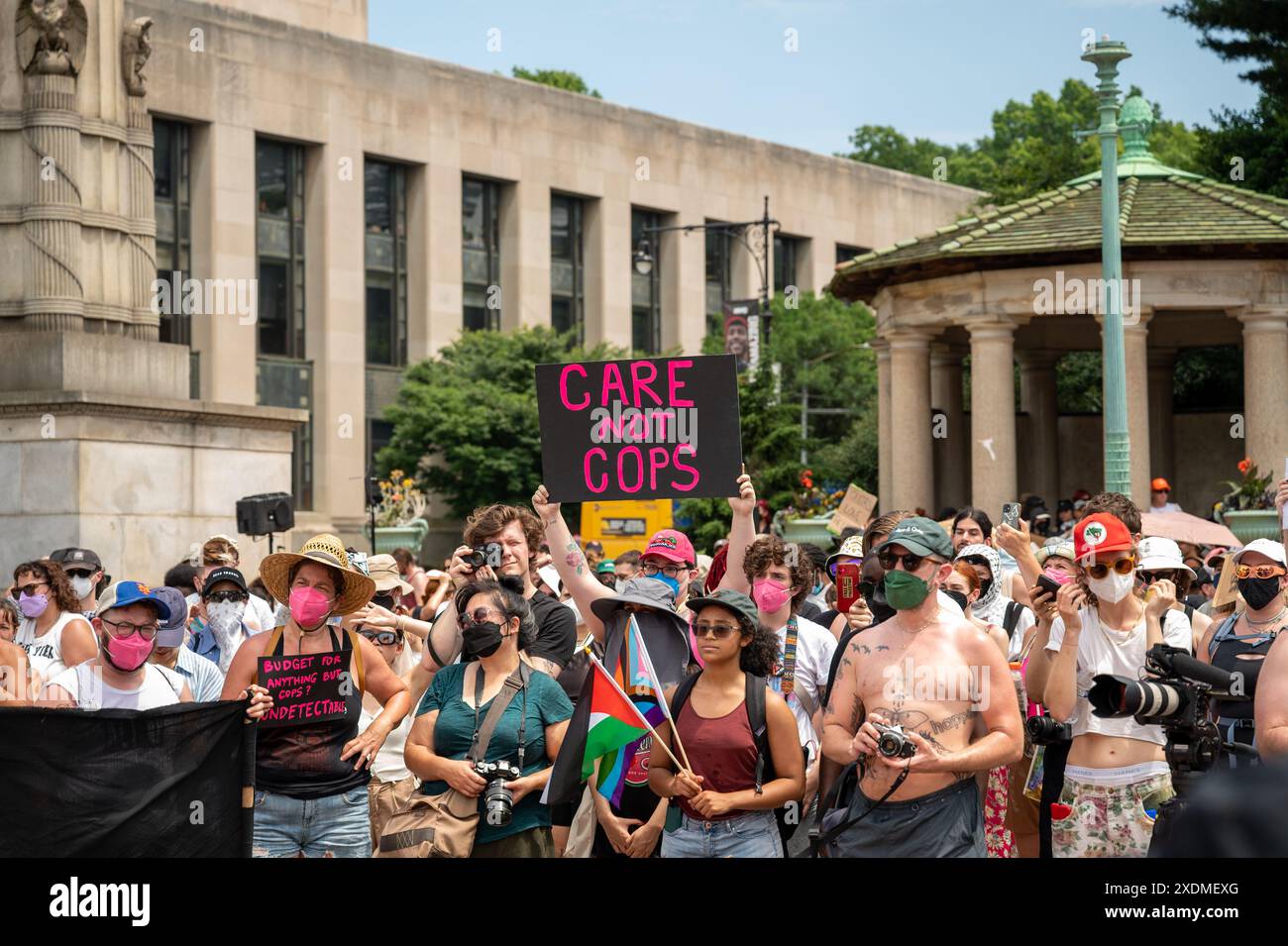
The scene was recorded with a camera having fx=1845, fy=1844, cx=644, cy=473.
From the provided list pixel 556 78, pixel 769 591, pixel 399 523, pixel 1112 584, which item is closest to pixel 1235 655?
pixel 1112 584

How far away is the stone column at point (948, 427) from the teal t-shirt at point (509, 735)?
78.8 feet

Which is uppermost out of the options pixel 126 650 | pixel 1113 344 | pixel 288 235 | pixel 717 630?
pixel 288 235

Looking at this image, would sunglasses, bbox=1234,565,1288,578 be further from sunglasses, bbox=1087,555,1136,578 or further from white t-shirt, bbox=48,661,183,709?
white t-shirt, bbox=48,661,183,709

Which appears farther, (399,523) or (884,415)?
(399,523)

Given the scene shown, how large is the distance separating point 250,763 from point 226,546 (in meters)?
6.21

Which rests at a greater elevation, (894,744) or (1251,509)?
(1251,509)

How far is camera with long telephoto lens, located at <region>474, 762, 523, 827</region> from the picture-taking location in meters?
7.95

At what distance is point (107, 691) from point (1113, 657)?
4517mm

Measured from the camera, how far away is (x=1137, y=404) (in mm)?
26625

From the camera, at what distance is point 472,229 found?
2393 inches

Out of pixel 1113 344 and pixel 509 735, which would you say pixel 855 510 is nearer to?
pixel 1113 344

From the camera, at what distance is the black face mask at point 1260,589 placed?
26.9ft

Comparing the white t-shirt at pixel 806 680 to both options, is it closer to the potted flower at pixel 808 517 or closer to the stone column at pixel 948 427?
the potted flower at pixel 808 517
